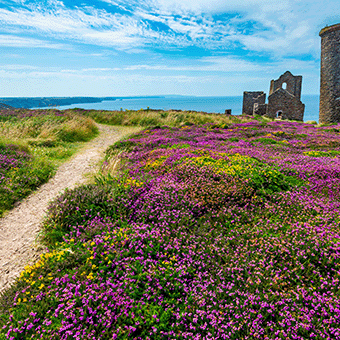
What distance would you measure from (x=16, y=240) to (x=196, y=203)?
181 inches

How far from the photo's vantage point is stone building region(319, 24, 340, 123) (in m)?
26.5

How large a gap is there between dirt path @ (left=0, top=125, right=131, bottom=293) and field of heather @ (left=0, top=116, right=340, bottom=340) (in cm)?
54

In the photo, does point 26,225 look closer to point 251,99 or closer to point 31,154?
point 31,154

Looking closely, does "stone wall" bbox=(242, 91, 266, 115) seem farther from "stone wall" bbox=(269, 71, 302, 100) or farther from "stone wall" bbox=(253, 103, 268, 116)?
"stone wall" bbox=(253, 103, 268, 116)

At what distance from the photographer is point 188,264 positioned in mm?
3730

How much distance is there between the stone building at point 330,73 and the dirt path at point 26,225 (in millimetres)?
31279

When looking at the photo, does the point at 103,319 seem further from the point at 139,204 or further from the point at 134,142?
the point at 134,142

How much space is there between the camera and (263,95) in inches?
1626

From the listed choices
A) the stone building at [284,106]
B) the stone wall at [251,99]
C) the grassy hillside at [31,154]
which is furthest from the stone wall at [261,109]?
the grassy hillside at [31,154]

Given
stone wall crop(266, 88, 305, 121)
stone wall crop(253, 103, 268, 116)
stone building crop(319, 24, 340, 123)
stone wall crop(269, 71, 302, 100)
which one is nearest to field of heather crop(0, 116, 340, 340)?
stone building crop(319, 24, 340, 123)

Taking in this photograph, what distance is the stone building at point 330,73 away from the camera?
26.5 metres

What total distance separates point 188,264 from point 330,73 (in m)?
33.9

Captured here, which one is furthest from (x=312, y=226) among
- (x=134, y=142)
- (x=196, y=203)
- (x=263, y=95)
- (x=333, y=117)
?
(x=263, y=95)

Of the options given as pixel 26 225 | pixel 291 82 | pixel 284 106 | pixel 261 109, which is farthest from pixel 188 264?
pixel 291 82
